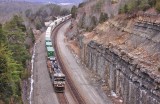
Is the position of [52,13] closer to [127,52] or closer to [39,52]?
[39,52]

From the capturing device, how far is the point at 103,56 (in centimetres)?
5819

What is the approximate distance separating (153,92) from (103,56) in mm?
Answer: 21562

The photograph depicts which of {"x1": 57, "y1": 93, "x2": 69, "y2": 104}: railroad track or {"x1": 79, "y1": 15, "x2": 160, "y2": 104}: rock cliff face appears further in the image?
{"x1": 57, "y1": 93, "x2": 69, "y2": 104}: railroad track

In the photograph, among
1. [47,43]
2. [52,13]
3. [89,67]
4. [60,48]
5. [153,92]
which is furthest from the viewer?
[52,13]

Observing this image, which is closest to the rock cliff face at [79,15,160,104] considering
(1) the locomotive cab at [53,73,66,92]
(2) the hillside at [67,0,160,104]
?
(2) the hillside at [67,0,160,104]

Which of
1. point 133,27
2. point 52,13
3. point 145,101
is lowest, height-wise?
point 52,13

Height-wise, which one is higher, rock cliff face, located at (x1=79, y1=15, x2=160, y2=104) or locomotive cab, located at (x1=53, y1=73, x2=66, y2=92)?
rock cliff face, located at (x1=79, y1=15, x2=160, y2=104)

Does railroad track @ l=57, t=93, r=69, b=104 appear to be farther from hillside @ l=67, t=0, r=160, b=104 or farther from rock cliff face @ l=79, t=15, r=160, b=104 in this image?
rock cliff face @ l=79, t=15, r=160, b=104

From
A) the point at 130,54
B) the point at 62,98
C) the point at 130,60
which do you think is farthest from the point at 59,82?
the point at 130,60

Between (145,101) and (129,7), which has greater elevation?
(129,7)

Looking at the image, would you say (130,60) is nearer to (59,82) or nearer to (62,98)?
(62,98)

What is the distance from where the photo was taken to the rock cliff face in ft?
129

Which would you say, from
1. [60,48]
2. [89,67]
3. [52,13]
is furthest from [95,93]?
[52,13]

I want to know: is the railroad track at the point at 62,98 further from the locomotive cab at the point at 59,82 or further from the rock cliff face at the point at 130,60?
the rock cliff face at the point at 130,60
